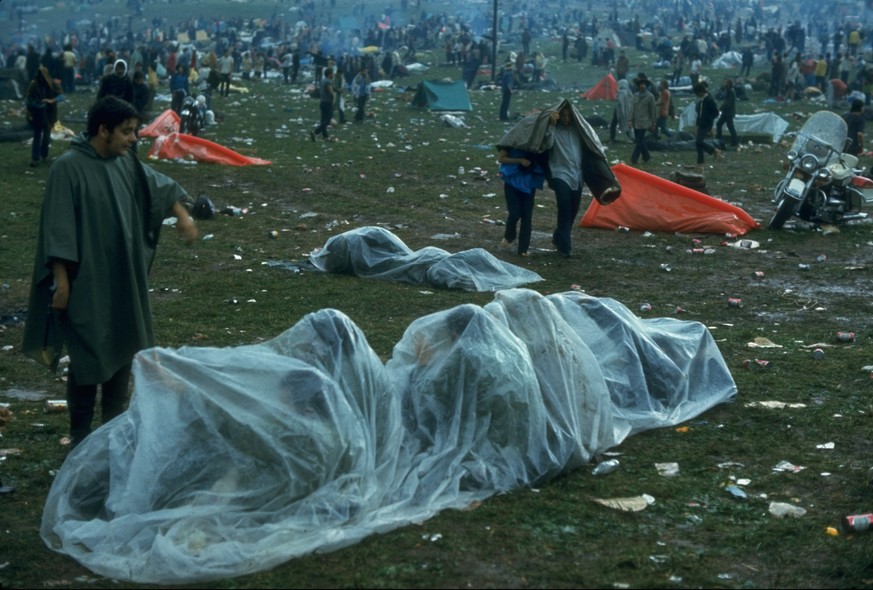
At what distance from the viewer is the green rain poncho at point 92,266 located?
4.54 meters

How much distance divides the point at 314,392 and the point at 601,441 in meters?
1.47

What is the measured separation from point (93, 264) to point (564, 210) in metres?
5.89

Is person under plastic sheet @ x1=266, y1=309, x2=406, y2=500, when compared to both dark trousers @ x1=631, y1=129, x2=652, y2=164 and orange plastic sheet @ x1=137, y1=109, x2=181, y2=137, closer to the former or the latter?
dark trousers @ x1=631, y1=129, x2=652, y2=164

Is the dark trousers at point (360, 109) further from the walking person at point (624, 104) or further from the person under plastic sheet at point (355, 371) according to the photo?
the person under plastic sheet at point (355, 371)

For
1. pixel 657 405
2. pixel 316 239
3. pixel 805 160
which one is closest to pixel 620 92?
pixel 805 160

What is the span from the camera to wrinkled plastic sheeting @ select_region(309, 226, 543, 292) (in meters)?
8.81

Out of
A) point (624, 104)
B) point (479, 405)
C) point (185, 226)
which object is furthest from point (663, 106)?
point (479, 405)

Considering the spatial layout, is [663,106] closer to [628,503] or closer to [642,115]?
[642,115]

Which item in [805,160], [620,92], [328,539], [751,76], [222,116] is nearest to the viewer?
[328,539]

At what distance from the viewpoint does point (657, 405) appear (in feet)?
18.1

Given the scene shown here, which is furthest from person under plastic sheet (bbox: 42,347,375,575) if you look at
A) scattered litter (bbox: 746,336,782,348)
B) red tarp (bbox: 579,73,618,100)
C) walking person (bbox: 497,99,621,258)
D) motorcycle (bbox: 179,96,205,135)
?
red tarp (bbox: 579,73,618,100)

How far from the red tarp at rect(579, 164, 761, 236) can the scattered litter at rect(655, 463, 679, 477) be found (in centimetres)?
696

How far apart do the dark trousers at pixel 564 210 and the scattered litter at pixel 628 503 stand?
5.49 meters

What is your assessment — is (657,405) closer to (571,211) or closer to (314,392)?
(314,392)
